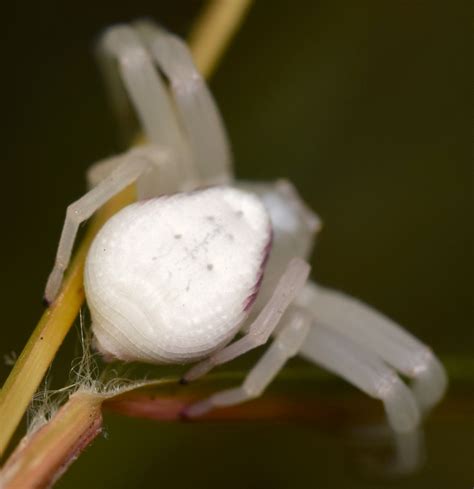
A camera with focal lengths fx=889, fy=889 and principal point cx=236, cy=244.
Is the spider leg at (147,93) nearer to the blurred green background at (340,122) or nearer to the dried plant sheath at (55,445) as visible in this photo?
the blurred green background at (340,122)

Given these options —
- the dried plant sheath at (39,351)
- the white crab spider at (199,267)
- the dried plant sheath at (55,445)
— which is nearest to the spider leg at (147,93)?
the white crab spider at (199,267)

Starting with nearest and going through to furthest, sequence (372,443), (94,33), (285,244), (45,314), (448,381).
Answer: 1. (45,314)
2. (448,381)
3. (372,443)
4. (285,244)
5. (94,33)

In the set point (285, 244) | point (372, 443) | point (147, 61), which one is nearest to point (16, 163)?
point (147, 61)

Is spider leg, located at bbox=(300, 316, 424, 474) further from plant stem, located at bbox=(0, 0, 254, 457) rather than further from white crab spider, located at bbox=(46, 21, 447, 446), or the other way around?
plant stem, located at bbox=(0, 0, 254, 457)

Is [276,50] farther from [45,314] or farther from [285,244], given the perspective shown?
[45,314]

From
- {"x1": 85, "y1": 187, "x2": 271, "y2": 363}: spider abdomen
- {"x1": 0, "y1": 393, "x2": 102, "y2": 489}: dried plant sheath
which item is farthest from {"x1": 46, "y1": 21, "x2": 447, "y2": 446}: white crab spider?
{"x1": 0, "y1": 393, "x2": 102, "y2": 489}: dried plant sheath

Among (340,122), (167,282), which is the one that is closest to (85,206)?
(167,282)
